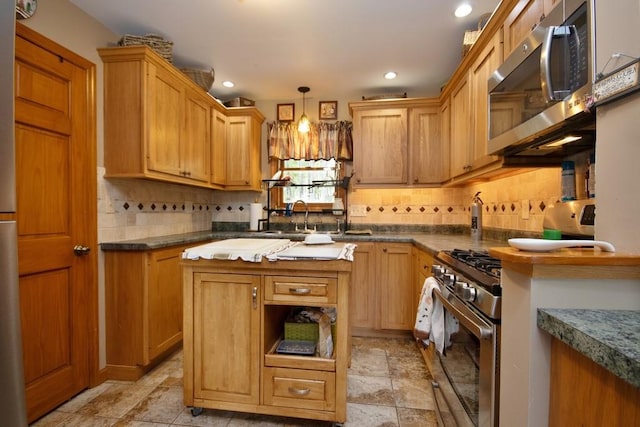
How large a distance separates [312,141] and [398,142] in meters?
1.03

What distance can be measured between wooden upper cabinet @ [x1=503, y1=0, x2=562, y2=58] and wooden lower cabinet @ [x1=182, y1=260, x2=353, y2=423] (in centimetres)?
145

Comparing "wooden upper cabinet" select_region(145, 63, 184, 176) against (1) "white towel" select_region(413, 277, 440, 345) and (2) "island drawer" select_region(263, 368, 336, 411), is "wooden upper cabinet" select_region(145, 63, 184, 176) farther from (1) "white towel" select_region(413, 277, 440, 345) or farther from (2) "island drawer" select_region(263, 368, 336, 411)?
(1) "white towel" select_region(413, 277, 440, 345)

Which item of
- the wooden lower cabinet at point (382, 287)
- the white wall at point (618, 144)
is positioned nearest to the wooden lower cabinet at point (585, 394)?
the white wall at point (618, 144)

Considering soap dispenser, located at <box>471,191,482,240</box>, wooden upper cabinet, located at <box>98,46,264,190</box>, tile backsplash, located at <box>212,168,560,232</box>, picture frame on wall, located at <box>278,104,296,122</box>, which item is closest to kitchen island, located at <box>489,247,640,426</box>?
tile backsplash, located at <box>212,168,560,232</box>

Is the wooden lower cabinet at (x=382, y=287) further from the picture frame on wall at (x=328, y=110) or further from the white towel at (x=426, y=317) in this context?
the picture frame on wall at (x=328, y=110)

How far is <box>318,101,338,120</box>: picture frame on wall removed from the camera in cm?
352

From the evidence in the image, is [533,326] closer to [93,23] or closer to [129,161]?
[129,161]

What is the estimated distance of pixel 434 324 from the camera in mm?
1437

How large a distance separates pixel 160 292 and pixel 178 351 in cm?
68

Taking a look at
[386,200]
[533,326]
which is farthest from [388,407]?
[386,200]

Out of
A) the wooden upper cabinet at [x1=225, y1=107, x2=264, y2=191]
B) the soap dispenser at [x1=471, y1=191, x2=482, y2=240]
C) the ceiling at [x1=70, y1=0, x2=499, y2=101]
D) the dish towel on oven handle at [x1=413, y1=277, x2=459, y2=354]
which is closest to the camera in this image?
the dish towel on oven handle at [x1=413, y1=277, x2=459, y2=354]

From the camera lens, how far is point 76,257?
1.90 m

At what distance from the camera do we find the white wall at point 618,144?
0.79m

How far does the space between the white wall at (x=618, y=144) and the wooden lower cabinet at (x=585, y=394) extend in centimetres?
39
